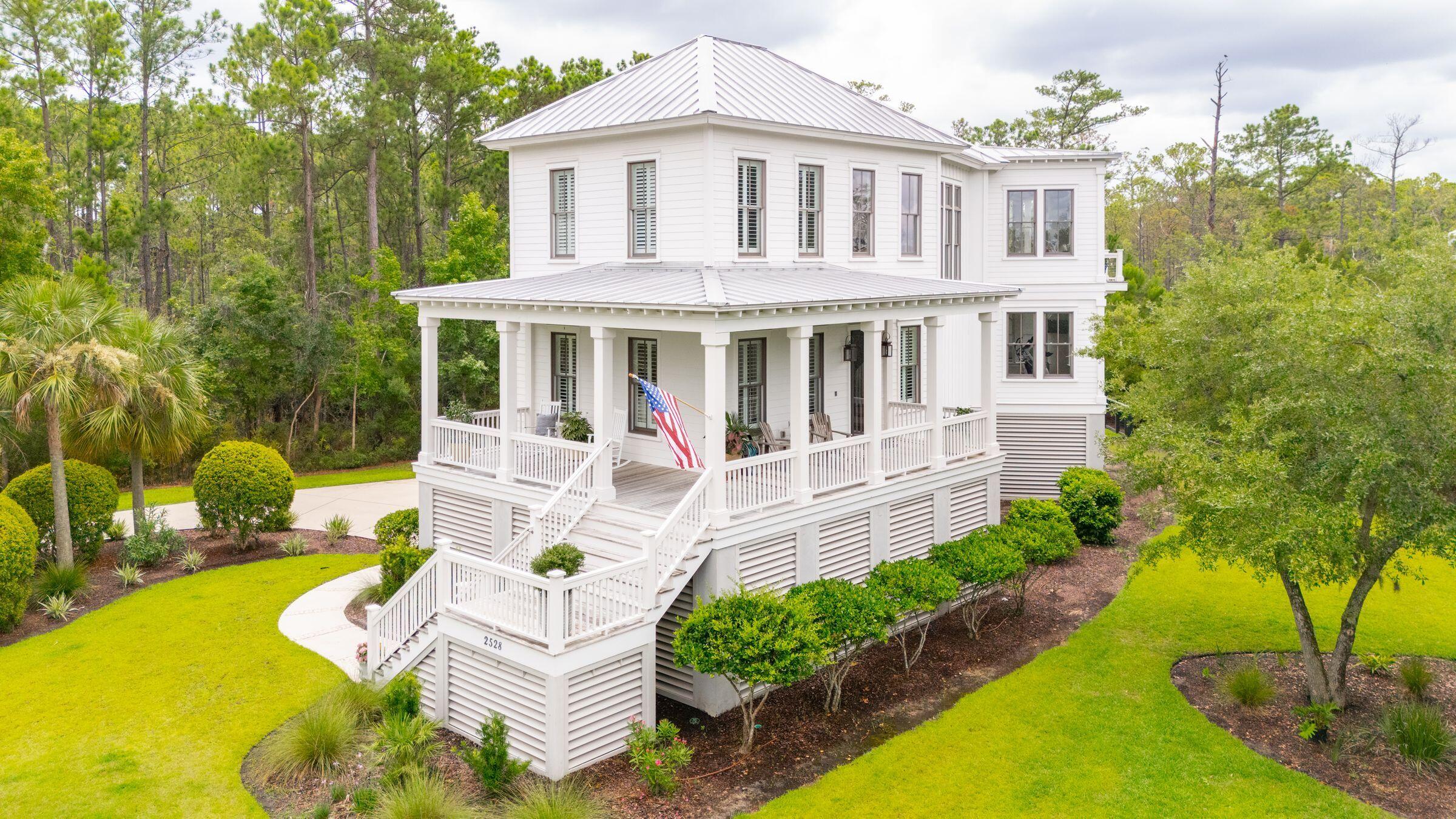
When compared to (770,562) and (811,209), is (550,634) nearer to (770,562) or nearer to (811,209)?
(770,562)

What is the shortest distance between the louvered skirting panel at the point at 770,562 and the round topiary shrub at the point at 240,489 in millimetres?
13229

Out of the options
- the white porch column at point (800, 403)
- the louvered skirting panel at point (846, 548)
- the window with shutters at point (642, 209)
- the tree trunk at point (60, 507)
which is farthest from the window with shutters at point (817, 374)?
the tree trunk at point (60, 507)

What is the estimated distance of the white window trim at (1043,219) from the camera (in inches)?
955

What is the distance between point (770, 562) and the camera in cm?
1459

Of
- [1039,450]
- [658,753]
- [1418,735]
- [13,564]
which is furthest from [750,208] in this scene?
[13,564]

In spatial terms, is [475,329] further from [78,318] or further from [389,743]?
[389,743]

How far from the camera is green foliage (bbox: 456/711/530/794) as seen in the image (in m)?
11.4

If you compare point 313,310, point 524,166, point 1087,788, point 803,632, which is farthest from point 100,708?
point 313,310

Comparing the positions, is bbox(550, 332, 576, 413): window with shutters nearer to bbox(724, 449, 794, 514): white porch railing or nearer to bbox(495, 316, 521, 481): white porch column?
bbox(495, 316, 521, 481): white porch column

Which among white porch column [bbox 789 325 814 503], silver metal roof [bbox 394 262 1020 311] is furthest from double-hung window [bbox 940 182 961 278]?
white porch column [bbox 789 325 814 503]

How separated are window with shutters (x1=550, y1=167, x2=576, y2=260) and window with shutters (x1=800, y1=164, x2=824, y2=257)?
4199mm

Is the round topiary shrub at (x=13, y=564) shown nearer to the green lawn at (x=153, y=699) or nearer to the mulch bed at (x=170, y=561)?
the mulch bed at (x=170, y=561)

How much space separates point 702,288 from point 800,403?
2.18 m

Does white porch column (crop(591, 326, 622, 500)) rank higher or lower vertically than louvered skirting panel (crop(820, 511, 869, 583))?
higher
